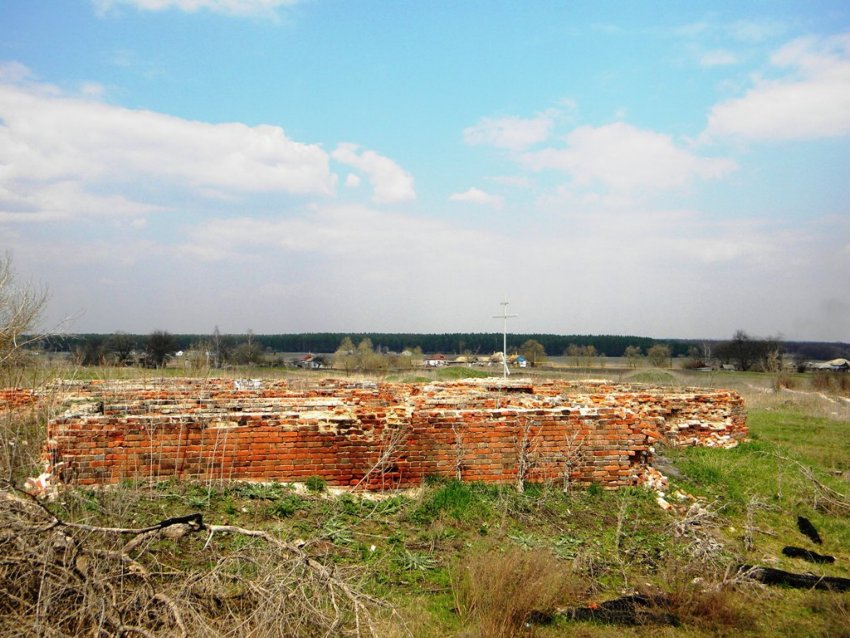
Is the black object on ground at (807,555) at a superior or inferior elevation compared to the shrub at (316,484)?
inferior

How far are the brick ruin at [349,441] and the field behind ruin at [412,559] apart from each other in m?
0.33

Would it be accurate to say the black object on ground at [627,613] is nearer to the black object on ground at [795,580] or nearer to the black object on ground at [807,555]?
the black object on ground at [795,580]

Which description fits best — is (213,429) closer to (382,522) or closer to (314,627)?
(382,522)

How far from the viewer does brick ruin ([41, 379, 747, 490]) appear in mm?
6746

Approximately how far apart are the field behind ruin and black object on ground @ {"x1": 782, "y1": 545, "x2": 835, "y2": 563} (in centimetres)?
10

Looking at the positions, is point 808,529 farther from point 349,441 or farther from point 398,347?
point 398,347

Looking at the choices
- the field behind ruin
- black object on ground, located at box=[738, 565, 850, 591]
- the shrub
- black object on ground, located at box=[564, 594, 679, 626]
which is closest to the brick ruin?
the shrub

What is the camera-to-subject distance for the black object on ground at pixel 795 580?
5.54 m

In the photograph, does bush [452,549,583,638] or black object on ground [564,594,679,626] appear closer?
bush [452,549,583,638]

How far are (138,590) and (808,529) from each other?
7286mm

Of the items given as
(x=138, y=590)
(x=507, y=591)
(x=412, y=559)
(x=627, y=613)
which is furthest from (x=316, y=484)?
(x=627, y=613)

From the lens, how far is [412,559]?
520 cm

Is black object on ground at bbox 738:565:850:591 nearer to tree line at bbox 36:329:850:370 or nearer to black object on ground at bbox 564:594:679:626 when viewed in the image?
black object on ground at bbox 564:594:679:626

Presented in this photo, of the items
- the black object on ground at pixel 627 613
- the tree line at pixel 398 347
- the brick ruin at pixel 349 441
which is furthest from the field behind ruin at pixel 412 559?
the tree line at pixel 398 347
